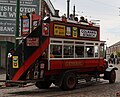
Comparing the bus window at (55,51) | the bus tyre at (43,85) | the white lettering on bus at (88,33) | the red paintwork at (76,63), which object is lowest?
the bus tyre at (43,85)

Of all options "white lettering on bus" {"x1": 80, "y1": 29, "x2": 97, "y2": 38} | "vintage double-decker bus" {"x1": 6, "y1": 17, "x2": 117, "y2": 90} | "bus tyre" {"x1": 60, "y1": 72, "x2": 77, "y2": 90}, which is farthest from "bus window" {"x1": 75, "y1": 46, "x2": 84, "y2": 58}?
"bus tyre" {"x1": 60, "y1": 72, "x2": 77, "y2": 90}

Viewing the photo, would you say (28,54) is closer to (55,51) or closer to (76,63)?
(55,51)

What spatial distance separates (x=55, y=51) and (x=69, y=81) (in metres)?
1.68

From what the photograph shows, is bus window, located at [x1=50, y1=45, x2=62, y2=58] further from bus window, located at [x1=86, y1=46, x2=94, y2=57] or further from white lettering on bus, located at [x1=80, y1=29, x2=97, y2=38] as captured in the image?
bus window, located at [x1=86, y1=46, x2=94, y2=57]

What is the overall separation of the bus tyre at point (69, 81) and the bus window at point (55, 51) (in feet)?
3.39

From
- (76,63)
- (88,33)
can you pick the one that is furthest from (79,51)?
(88,33)

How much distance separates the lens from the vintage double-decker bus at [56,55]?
1408 centimetres

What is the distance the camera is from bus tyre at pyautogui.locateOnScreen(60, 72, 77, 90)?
15.1 m

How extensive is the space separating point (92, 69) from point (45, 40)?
14.1 feet

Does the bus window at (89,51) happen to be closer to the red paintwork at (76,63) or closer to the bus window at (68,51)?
the red paintwork at (76,63)

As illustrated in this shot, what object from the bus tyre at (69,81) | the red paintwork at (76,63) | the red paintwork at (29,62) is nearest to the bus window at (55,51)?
the red paintwork at (76,63)

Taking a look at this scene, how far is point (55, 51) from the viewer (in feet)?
48.9

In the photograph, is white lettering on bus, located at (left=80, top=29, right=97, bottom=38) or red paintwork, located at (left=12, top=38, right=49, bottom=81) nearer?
red paintwork, located at (left=12, top=38, right=49, bottom=81)

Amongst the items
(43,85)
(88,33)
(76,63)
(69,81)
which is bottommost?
(43,85)
